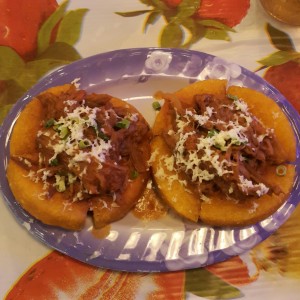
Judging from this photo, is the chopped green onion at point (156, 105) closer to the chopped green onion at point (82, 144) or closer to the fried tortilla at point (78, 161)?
the fried tortilla at point (78, 161)

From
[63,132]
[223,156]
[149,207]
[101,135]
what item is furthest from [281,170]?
[63,132]

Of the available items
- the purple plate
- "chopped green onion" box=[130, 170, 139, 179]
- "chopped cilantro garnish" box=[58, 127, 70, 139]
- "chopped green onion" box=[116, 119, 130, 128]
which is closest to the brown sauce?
the purple plate

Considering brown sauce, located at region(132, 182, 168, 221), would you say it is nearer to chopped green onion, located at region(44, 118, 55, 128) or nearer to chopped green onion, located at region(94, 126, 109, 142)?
chopped green onion, located at region(94, 126, 109, 142)

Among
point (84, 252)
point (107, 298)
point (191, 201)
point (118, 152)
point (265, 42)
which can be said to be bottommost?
point (107, 298)

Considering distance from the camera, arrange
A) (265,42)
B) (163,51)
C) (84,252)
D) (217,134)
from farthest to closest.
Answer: (265,42) < (163,51) < (84,252) < (217,134)

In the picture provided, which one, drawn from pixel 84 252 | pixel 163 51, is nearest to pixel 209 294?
pixel 84 252

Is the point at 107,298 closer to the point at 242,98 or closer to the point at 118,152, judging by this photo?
the point at 118,152
